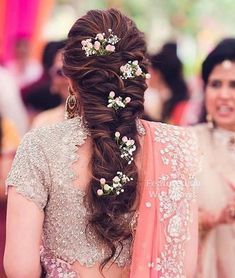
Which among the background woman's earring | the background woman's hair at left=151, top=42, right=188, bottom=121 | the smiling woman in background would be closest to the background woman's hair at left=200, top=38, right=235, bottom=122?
the smiling woman in background

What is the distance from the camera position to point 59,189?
2.20 m

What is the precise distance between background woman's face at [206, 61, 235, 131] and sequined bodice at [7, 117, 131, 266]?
1.19m

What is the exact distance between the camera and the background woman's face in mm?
3324

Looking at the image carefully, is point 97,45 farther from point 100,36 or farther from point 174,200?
point 174,200


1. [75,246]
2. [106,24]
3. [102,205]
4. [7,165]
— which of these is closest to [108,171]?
[102,205]

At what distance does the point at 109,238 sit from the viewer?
2.24m

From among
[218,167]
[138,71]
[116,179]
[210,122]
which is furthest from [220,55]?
[116,179]

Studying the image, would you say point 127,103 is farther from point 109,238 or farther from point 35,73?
point 35,73

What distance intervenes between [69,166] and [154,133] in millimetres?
278

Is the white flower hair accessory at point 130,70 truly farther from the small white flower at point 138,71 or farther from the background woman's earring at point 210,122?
the background woman's earring at point 210,122

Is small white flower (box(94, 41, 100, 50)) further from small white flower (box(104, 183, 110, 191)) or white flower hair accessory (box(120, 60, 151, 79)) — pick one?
small white flower (box(104, 183, 110, 191))

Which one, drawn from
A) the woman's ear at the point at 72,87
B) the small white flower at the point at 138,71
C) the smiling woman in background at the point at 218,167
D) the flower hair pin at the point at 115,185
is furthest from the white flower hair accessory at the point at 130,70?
the smiling woman in background at the point at 218,167

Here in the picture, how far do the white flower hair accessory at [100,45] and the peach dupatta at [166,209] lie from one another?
0.86 feet

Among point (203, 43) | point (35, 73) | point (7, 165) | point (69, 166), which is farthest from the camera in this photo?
point (203, 43)
